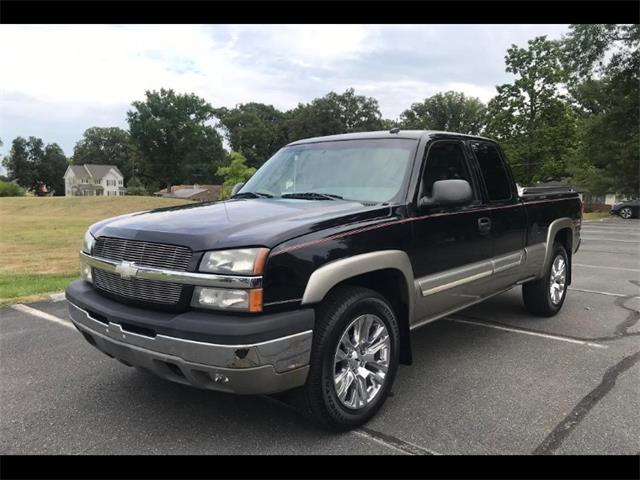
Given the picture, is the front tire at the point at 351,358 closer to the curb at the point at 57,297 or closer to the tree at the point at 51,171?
the curb at the point at 57,297

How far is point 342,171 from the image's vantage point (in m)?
4.15

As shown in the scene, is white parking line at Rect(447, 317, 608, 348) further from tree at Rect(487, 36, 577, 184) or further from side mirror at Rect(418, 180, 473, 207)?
tree at Rect(487, 36, 577, 184)

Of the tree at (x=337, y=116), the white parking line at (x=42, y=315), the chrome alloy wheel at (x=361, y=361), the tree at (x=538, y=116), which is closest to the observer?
the chrome alloy wheel at (x=361, y=361)

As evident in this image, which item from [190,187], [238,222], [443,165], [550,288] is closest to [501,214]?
[443,165]

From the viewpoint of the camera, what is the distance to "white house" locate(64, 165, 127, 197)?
100 metres

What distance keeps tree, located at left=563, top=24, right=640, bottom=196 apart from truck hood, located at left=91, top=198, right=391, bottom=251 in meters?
30.5

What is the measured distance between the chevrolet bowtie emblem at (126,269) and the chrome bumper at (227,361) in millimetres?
327

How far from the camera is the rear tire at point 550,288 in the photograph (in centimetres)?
565

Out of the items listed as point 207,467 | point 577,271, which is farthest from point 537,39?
point 207,467

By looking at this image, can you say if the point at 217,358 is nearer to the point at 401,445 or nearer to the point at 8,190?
the point at 401,445

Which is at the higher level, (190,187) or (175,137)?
(175,137)

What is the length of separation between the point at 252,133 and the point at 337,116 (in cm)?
1498

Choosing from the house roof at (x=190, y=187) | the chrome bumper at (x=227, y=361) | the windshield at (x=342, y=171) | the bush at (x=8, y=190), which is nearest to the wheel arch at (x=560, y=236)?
the windshield at (x=342, y=171)

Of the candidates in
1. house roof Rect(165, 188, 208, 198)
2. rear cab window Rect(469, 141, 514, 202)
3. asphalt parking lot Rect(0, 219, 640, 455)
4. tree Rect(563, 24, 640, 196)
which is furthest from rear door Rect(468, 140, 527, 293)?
house roof Rect(165, 188, 208, 198)
